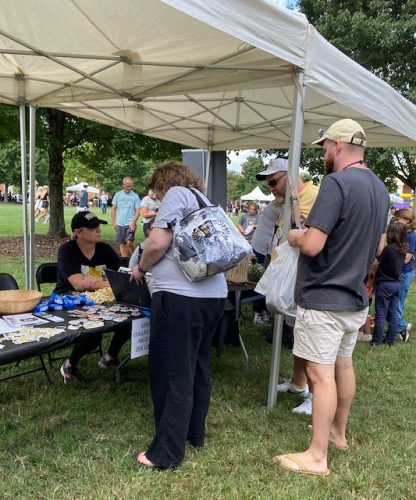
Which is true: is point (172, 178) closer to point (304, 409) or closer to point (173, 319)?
point (173, 319)

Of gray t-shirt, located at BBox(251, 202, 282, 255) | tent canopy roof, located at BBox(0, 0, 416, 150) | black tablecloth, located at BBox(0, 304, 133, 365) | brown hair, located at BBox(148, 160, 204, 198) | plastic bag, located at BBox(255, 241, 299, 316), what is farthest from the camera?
gray t-shirt, located at BBox(251, 202, 282, 255)

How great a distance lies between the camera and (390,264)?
16.6ft

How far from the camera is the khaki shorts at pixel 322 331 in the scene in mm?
2441

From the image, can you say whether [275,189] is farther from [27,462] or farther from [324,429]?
[27,462]

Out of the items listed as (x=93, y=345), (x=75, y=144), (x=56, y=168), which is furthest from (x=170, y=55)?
(x=75, y=144)

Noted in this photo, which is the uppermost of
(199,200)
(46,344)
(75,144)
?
(75,144)

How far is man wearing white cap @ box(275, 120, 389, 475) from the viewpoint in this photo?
2.33m

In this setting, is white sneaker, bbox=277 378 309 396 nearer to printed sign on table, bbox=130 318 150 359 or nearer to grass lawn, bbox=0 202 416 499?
grass lawn, bbox=0 202 416 499

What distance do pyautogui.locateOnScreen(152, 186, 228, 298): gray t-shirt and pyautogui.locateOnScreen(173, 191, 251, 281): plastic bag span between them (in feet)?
0.14

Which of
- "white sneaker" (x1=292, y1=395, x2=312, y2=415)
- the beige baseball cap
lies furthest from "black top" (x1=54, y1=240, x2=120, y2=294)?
the beige baseball cap

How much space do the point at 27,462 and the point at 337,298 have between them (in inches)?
74.0

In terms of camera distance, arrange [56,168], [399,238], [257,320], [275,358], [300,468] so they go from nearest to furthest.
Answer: [300,468]
[275,358]
[399,238]
[257,320]
[56,168]

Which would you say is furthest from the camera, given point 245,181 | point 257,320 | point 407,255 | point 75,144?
point 245,181

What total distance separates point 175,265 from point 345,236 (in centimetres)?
88
